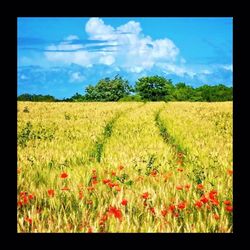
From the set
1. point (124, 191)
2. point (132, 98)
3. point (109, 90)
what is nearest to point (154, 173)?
point (124, 191)

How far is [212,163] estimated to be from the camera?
611 cm

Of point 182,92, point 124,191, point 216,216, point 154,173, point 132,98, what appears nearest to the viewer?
point 216,216

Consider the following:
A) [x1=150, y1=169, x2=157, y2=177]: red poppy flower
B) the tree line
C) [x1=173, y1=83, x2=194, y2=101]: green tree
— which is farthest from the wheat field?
[x1=173, y1=83, x2=194, y2=101]: green tree

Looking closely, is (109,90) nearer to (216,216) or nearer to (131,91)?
(131,91)

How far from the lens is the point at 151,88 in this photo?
51.1 metres

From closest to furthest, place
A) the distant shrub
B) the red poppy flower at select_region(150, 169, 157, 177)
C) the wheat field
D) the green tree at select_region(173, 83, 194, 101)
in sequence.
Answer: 1. the wheat field
2. the red poppy flower at select_region(150, 169, 157, 177)
3. the distant shrub
4. the green tree at select_region(173, 83, 194, 101)

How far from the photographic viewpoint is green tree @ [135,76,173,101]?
1957 inches

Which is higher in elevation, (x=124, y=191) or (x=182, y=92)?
(x=182, y=92)

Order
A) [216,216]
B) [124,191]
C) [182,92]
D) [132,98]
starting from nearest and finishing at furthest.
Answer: [216,216], [124,191], [132,98], [182,92]

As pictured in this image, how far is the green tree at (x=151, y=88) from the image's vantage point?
49719 millimetres

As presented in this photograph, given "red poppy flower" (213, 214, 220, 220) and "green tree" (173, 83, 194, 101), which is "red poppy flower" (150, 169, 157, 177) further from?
"green tree" (173, 83, 194, 101)
